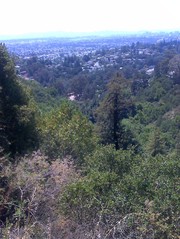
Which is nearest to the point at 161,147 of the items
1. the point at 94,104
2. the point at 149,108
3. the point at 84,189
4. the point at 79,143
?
the point at 79,143

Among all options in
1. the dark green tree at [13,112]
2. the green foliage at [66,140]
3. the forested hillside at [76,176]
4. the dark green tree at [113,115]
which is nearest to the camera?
the forested hillside at [76,176]

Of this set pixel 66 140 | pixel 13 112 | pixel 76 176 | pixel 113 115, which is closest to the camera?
pixel 76 176

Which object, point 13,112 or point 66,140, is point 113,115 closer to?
point 66,140

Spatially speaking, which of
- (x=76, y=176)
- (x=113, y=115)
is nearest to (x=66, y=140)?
(x=76, y=176)

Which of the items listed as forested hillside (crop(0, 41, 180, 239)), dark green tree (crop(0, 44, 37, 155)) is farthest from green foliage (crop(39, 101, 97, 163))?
dark green tree (crop(0, 44, 37, 155))

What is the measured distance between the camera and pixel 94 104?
1674 inches

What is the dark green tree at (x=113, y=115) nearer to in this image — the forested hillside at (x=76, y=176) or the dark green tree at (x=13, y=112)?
the forested hillside at (x=76, y=176)

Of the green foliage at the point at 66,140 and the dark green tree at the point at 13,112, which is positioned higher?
the dark green tree at the point at 13,112

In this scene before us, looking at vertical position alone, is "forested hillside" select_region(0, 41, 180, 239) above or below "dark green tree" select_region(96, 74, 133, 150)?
above

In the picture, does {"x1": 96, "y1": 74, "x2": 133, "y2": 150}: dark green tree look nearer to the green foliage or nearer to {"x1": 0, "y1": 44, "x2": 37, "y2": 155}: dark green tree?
the green foliage

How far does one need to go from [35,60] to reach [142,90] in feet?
131

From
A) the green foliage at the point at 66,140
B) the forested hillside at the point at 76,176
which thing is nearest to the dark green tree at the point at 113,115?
the forested hillside at the point at 76,176

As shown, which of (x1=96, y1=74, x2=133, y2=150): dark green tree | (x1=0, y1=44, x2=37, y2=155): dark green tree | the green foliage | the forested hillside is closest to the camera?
the forested hillside

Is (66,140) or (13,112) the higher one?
(13,112)
